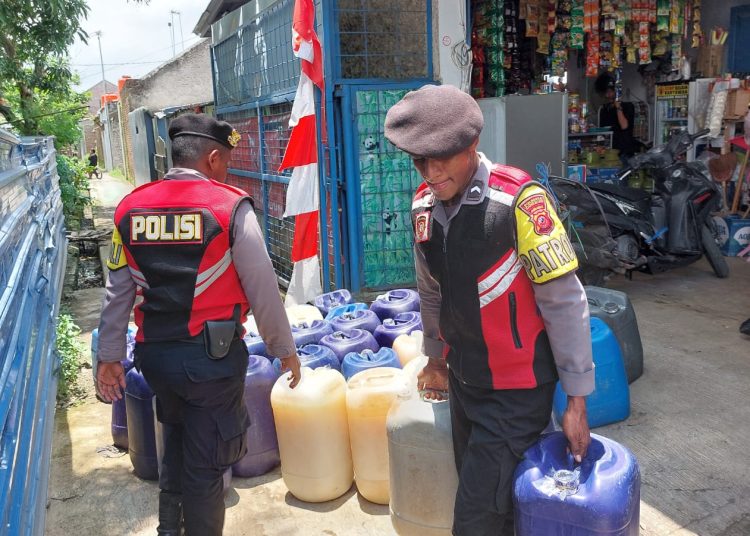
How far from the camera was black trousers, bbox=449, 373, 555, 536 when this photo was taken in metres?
2.04

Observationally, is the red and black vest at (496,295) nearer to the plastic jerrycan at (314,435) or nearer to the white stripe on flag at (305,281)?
the plastic jerrycan at (314,435)

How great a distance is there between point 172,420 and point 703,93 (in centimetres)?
866

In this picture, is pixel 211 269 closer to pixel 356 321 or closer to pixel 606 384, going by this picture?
pixel 356 321

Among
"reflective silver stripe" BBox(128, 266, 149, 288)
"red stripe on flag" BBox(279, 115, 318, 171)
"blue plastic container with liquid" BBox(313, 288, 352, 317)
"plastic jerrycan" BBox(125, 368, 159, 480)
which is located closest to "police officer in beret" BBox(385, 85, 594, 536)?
"reflective silver stripe" BBox(128, 266, 149, 288)

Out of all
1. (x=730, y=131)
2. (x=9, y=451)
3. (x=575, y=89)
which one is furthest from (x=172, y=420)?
(x=575, y=89)

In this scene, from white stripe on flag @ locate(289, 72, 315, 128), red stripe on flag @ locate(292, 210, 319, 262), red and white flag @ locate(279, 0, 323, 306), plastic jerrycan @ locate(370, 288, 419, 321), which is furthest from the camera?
red stripe on flag @ locate(292, 210, 319, 262)

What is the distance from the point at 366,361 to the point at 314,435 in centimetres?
55

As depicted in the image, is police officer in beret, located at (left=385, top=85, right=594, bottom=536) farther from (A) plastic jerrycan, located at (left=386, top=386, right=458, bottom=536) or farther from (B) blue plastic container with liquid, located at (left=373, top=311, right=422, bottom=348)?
(B) blue plastic container with liquid, located at (left=373, top=311, right=422, bottom=348)

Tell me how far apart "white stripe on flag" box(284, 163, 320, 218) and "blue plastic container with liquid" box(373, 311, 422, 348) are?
7.29 feet

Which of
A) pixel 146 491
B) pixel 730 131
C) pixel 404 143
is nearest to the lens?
pixel 404 143

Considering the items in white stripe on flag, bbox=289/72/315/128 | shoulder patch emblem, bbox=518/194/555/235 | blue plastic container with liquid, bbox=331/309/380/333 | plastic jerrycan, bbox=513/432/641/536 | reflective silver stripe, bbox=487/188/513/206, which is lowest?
blue plastic container with liquid, bbox=331/309/380/333

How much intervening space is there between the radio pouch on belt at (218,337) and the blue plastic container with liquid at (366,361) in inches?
44.2

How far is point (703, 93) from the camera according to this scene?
893cm

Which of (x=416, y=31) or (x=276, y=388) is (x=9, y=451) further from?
(x=416, y=31)
